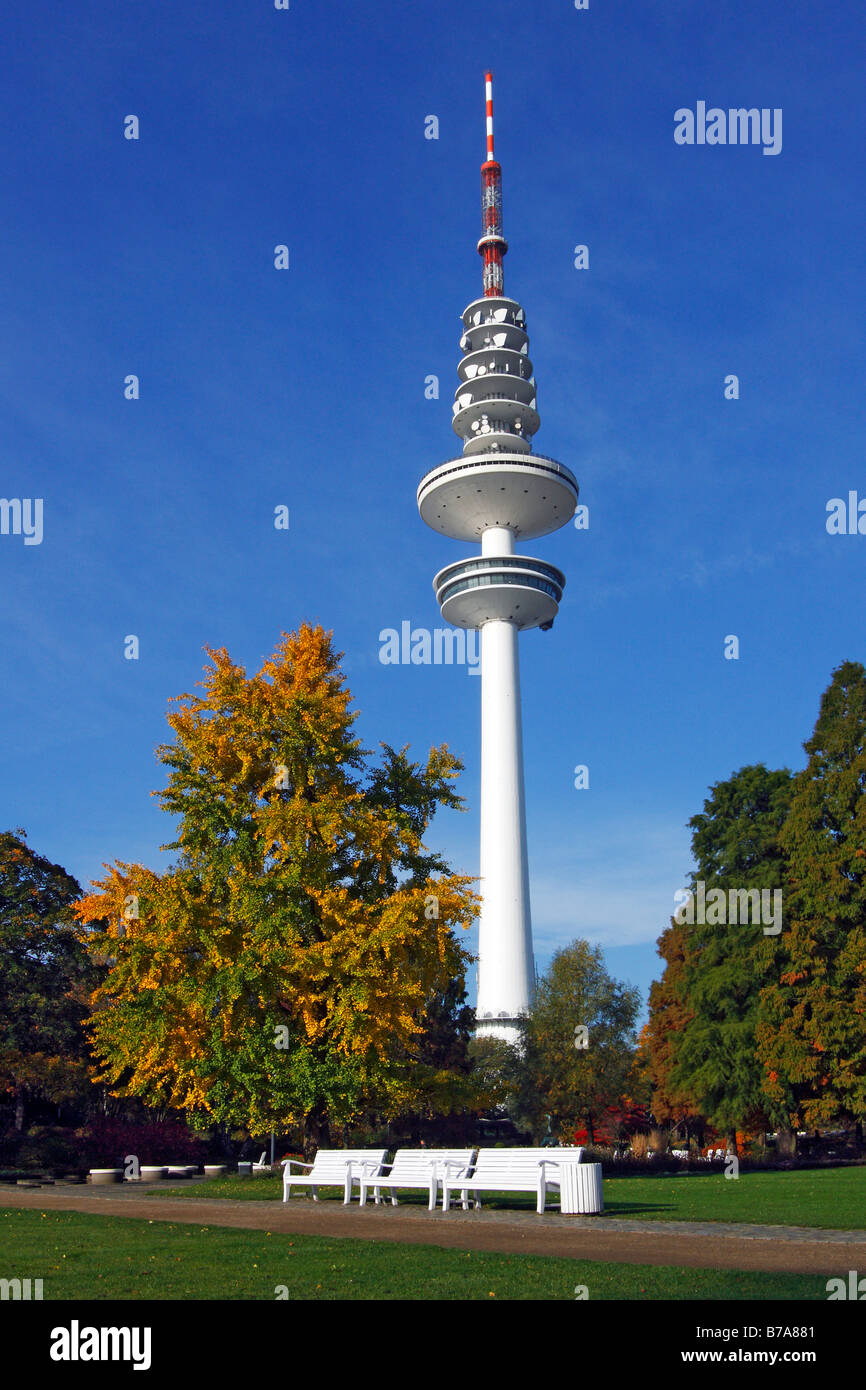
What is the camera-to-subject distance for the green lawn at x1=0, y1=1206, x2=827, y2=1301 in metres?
9.83

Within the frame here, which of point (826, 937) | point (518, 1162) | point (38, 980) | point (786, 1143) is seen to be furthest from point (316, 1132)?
point (786, 1143)

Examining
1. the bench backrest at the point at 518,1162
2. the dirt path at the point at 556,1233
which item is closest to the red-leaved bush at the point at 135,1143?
the dirt path at the point at 556,1233

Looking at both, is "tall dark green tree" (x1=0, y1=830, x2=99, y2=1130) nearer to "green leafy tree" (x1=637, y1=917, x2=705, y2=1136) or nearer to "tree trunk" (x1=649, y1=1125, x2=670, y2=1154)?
"green leafy tree" (x1=637, y1=917, x2=705, y2=1136)

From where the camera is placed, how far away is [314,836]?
86.3 feet

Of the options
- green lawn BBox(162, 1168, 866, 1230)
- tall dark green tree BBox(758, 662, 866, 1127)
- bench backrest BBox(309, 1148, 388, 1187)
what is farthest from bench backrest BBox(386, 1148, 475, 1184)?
tall dark green tree BBox(758, 662, 866, 1127)

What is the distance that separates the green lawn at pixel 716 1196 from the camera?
17.3 m

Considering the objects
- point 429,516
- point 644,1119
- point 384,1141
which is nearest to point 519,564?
point 429,516

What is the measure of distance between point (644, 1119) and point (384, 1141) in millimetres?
19400

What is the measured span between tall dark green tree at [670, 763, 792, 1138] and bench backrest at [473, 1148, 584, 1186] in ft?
91.0

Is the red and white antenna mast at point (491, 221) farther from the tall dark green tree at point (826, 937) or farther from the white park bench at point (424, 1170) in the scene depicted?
the white park bench at point (424, 1170)

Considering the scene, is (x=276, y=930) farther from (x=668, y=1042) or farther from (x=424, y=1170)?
(x=668, y=1042)

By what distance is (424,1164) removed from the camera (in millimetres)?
20016

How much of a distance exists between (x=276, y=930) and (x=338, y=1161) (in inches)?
196

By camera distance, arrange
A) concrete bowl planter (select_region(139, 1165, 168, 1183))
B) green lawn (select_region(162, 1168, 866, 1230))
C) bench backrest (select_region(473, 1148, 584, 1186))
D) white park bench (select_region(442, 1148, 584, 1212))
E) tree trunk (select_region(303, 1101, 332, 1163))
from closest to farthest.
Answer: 1. green lawn (select_region(162, 1168, 866, 1230))
2. white park bench (select_region(442, 1148, 584, 1212))
3. bench backrest (select_region(473, 1148, 584, 1186))
4. tree trunk (select_region(303, 1101, 332, 1163))
5. concrete bowl planter (select_region(139, 1165, 168, 1183))
